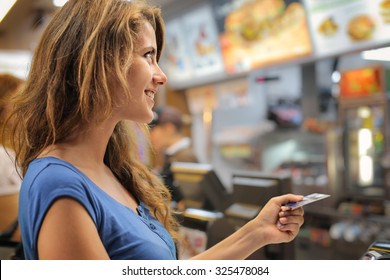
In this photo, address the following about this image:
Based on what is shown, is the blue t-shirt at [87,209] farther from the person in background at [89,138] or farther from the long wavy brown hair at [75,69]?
the long wavy brown hair at [75,69]

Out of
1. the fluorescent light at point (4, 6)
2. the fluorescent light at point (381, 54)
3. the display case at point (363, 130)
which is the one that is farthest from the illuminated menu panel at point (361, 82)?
the fluorescent light at point (4, 6)

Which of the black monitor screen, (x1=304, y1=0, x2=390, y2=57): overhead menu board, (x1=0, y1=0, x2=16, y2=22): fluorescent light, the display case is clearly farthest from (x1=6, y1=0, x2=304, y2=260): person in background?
the display case

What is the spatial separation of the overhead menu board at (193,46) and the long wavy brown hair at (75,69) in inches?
→ 115

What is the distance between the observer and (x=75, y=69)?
105 cm

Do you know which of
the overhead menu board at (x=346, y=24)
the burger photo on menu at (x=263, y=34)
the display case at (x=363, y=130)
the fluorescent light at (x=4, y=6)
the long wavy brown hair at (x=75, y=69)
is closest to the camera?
the long wavy brown hair at (x=75, y=69)

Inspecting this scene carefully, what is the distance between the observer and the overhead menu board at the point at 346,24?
9.09 ft

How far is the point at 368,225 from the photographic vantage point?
11.6 ft

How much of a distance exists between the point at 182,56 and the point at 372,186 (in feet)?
7.30

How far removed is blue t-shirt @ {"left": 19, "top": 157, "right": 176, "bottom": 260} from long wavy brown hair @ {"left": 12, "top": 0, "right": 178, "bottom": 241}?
0.12 m

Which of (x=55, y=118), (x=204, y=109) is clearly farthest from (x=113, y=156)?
(x=204, y=109)

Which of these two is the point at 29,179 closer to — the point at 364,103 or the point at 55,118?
the point at 55,118

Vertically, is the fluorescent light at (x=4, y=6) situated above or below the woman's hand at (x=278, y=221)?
above

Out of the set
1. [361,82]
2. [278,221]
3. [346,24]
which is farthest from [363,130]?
[278,221]

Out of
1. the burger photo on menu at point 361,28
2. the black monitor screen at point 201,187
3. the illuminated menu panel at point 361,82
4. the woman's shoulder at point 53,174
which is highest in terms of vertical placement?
the burger photo on menu at point 361,28
